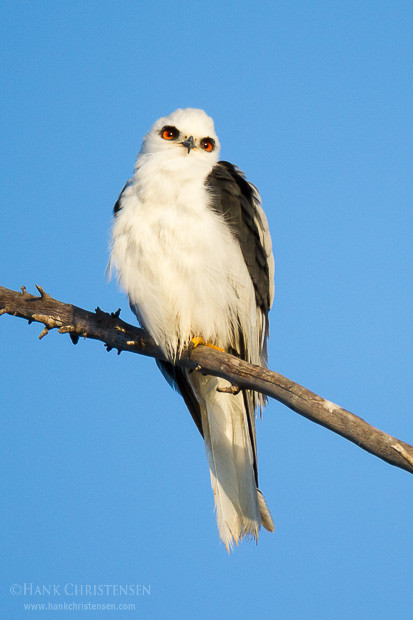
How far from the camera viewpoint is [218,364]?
4148 millimetres

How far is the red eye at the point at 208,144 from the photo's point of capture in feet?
16.6

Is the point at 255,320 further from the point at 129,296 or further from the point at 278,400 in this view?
the point at 278,400

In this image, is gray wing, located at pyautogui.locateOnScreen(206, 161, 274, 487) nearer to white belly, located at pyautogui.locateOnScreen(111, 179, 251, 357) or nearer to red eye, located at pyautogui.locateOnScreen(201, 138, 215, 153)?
white belly, located at pyautogui.locateOnScreen(111, 179, 251, 357)

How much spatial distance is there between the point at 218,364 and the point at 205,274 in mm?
585

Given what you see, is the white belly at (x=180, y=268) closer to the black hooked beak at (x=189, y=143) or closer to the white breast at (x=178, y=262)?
the white breast at (x=178, y=262)

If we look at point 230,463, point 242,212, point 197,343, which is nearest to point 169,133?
point 242,212

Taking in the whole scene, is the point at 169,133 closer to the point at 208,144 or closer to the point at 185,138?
the point at 185,138

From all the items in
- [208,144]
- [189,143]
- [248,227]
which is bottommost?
[248,227]

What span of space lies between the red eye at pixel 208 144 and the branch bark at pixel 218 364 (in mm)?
1387

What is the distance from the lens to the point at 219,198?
4.54m

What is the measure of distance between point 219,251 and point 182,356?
71cm

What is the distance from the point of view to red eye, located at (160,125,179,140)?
505 centimetres

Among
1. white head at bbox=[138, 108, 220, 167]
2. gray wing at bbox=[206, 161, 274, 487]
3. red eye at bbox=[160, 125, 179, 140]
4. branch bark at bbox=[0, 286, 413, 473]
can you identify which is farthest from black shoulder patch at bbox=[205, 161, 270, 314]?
branch bark at bbox=[0, 286, 413, 473]

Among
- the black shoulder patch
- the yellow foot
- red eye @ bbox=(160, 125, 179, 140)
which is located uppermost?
red eye @ bbox=(160, 125, 179, 140)
